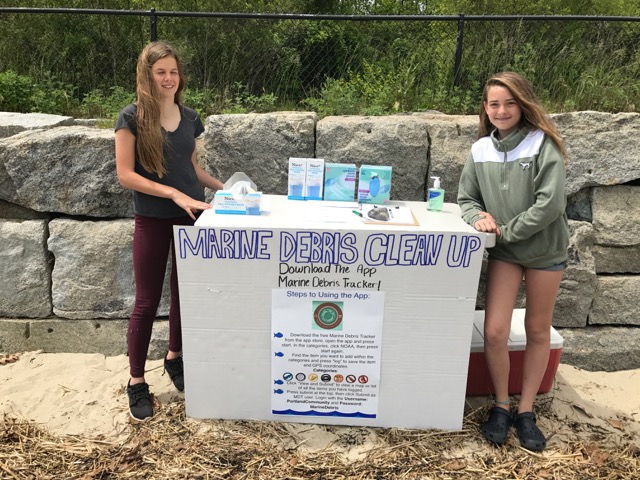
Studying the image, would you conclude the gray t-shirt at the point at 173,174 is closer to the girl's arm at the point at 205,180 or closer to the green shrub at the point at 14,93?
the girl's arm at the point at 205,180

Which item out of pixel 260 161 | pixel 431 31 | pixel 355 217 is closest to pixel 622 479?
pixel 355 217

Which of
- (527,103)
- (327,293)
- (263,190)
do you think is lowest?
(327,293)

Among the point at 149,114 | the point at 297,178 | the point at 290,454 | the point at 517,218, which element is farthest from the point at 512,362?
the point at 149,114

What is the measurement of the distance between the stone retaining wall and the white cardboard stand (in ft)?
2.30

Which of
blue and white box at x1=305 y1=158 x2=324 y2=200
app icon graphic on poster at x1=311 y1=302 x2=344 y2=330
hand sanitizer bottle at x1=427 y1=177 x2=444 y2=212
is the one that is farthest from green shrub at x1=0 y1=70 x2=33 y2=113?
hand sanitizer bottle at x1=427 y1=177 x2=444 y2=212

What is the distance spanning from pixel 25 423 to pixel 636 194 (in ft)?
13.1

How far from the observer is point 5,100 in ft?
15.3

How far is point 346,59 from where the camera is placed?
4.88 meters

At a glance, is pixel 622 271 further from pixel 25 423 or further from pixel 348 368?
pixel 25 423

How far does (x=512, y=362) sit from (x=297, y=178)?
161 cm

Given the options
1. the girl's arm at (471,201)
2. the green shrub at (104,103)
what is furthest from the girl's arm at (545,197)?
the green shrub at (104,103)

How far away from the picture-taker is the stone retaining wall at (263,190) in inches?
136

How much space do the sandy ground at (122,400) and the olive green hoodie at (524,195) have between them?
1025 mm

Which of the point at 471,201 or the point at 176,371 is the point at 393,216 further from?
the point at 176,371
